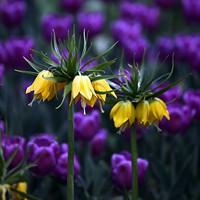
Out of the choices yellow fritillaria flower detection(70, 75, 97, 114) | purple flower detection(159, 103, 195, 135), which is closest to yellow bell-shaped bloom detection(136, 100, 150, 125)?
yellow fritillaria flower detection(70, 75, 97, 114)

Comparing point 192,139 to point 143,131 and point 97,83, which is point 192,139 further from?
point 97,83

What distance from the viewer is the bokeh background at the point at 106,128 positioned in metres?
1.67

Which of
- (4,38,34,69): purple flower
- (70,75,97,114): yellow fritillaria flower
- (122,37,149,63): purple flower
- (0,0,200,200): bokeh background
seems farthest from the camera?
(122,37,149,63): purple flower

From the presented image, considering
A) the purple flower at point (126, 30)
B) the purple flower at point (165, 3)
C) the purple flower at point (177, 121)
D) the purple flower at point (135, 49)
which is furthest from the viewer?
the purple flower at point (165, 3)

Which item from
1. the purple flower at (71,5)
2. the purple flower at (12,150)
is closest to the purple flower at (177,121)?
the purple flower at (12,150)

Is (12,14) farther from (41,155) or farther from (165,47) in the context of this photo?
(41,155)

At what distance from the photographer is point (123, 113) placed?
1298 mm

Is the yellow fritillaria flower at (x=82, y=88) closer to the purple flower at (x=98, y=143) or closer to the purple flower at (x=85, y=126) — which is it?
the purple flower at (x=85, y=126)

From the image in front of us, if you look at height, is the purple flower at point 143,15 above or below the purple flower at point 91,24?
above

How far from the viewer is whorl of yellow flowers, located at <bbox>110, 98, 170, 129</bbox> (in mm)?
1301

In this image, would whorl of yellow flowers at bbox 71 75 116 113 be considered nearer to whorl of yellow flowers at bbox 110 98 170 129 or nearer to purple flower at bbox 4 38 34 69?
whorl of yellow flowers at bbox 110 98 170 129

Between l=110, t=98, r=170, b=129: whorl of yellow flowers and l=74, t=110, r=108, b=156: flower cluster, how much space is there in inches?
24.5

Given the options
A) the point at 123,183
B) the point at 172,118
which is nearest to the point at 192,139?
the point at 172,118

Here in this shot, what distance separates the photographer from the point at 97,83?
1.28 meters
